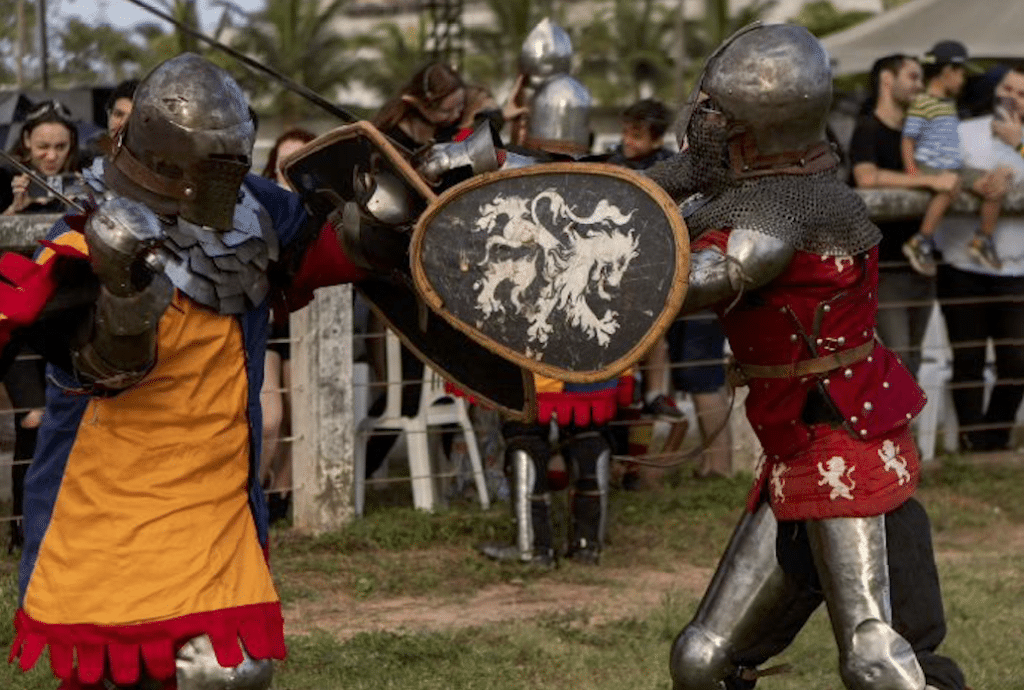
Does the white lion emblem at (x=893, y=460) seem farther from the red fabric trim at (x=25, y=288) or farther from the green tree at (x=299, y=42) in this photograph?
the green tree at (x=299, y=42)

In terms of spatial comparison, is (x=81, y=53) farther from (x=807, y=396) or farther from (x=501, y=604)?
(x=807, y=396)

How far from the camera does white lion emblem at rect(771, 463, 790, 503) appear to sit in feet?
15.4

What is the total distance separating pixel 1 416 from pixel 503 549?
2.00 metres

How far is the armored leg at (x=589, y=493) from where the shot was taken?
7559mm

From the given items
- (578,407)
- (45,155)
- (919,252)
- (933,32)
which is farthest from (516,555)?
(933,32)

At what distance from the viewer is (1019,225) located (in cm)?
920

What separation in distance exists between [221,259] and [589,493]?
3.44 meters

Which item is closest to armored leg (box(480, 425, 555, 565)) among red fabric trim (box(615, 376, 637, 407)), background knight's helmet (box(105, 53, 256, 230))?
red fabric trim (box(615, 376, 637, 407))

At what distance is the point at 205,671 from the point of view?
428cm

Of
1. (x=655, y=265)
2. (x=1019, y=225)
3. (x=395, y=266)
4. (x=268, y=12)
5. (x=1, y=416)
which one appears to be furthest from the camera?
(x=268, y=12)

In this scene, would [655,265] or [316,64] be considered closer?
[655,265]

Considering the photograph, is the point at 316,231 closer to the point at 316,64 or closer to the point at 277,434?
the point at 277,434

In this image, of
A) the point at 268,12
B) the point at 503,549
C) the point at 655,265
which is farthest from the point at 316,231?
the point at 268,12

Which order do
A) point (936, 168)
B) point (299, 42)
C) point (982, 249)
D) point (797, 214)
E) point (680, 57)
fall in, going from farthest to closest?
point (299, 42)
point (680, 57)
point (982, 249)
point (936, 168)
point (797, 214)
